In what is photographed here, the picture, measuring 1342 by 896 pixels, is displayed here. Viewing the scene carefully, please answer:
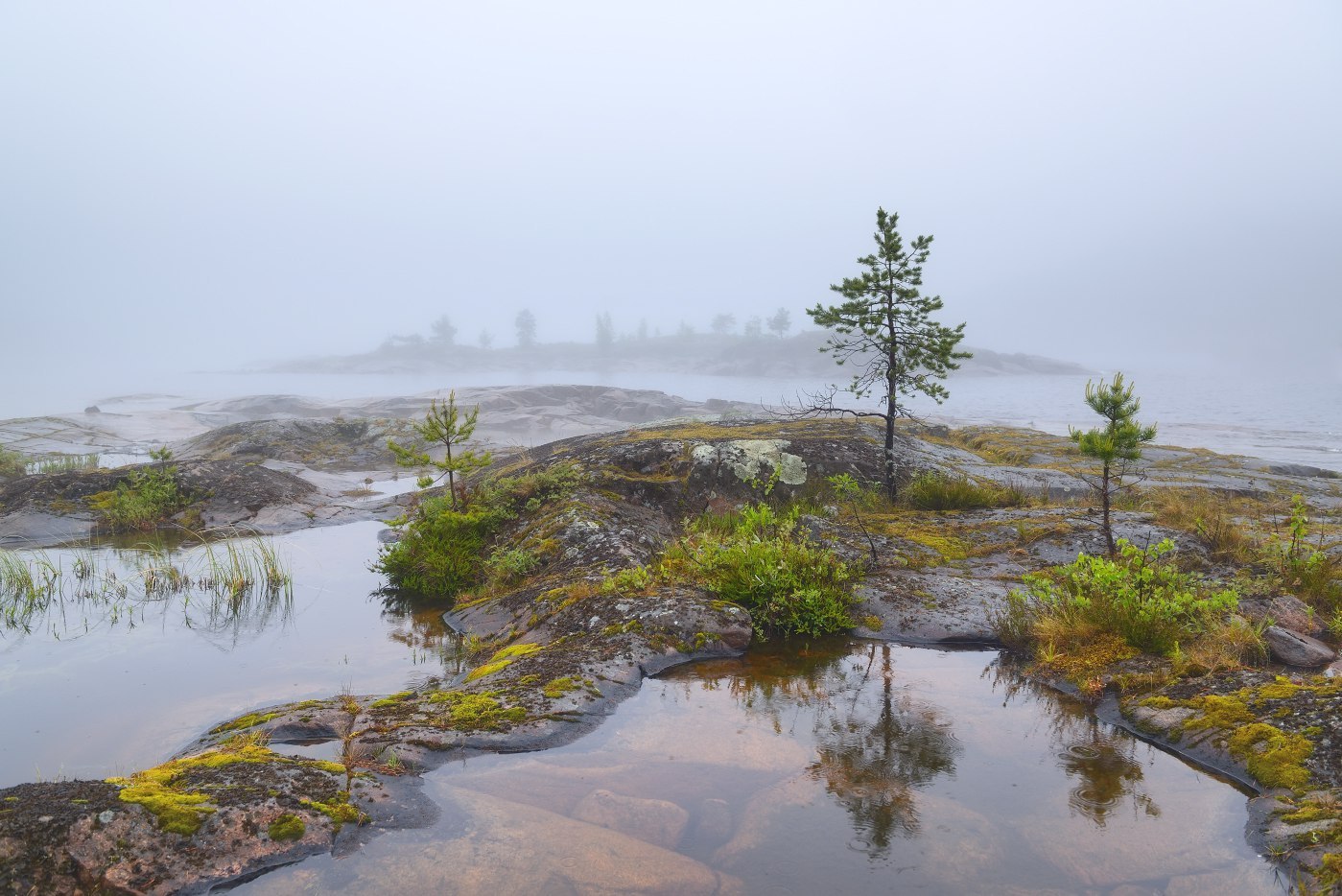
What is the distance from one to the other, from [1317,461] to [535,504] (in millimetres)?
30666

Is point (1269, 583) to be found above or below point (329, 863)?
above

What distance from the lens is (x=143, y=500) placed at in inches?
625

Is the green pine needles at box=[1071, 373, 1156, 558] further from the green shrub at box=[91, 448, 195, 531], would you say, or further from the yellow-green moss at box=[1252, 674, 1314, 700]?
the green shrub at box=[91, 448, 195, 531]

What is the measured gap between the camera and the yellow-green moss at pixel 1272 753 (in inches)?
Result: 187

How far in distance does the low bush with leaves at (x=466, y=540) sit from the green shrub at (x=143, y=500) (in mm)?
6654

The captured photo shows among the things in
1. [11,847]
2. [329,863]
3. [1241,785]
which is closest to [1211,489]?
[1241,785]

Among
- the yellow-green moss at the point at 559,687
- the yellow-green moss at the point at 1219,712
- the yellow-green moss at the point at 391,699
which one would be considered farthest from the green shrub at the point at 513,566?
the yellow-green moss at the point at 1219,712

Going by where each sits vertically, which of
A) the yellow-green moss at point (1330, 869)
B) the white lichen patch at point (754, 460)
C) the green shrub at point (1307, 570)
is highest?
the white lichen patch at point (754, 460)

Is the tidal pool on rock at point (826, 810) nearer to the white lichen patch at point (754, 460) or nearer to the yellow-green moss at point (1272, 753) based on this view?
the yellow-green moss at point (1272, 753)

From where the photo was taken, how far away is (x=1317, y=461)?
90.0 feet

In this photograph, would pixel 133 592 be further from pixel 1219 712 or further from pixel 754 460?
pixel 1219 712

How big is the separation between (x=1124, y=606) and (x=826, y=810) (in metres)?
4.35

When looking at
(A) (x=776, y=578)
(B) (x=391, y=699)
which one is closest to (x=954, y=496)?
(A) (x=776, y=578)

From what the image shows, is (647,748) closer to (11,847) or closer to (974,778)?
(974,778)
